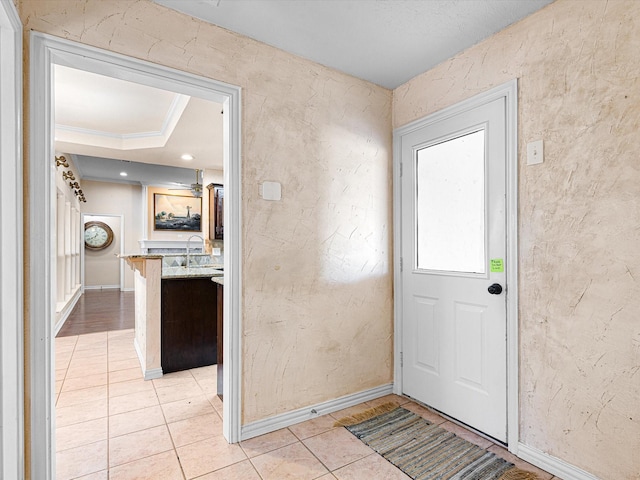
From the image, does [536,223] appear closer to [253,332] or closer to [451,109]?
[451,109]

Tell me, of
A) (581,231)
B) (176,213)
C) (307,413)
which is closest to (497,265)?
(581,231)

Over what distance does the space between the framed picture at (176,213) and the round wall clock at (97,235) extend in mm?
1719

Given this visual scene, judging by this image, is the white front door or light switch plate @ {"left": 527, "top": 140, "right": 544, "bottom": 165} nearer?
light switch plate @ {"left": 527, "top": 140, "right": 544, "bottom": 165}

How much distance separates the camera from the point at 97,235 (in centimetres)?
958

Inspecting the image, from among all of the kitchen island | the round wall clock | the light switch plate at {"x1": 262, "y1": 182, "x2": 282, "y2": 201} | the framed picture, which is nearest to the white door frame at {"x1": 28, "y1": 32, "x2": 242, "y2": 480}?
the light switch plate at {"x1": 262, "y1": 182, "x2": 282, "y2": 201}

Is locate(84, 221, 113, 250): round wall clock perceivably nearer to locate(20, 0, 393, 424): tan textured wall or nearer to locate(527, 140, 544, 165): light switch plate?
locate(20, 0, 393, 424): tan textured wall

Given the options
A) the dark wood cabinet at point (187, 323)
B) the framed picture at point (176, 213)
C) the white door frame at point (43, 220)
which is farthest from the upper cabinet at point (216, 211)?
the white door frame at point (43, 220)

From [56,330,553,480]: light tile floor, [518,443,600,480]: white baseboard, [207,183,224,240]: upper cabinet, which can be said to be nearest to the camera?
[518,443,600,480]: white baseboard

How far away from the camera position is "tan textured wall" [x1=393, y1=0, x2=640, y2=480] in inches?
62.8

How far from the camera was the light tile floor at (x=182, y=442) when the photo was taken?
6.08ft

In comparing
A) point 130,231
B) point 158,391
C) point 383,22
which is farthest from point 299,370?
point 130,231

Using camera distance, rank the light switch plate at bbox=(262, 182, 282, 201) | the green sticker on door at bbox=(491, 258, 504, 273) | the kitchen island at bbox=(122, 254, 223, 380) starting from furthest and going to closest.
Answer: the kitchen island at bbox=(122, 254, 223, 380) < the light switch plate at bbox=(262, 182, 282, 201) < the green sticker on door at bbox=(491, 258, 504, 273)

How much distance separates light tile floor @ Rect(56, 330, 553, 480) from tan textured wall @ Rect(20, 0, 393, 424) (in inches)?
10.1

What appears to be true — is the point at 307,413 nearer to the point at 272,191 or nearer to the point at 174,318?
the point at 272,191
